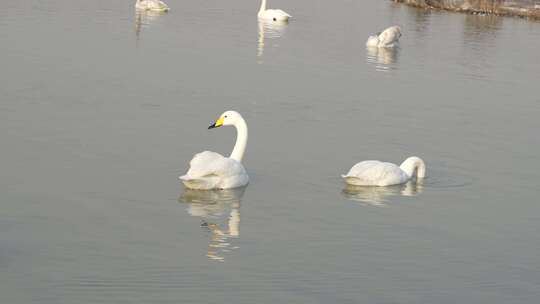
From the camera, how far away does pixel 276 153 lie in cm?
1381

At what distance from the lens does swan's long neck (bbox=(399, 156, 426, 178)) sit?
13.0 meters

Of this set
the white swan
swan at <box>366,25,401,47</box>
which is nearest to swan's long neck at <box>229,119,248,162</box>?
the white swan

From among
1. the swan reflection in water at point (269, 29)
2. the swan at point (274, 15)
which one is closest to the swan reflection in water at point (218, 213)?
the swan reflection in water at point (269, 29)

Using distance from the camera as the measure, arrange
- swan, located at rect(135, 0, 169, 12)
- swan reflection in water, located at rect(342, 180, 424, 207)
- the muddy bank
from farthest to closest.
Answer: the muddy bank < swan, located at rect(135, 0, 169, 12) < swan reflection in water, located at rect(342, 180, 424, 207)

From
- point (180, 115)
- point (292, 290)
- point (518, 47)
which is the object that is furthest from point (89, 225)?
point (518, 47)

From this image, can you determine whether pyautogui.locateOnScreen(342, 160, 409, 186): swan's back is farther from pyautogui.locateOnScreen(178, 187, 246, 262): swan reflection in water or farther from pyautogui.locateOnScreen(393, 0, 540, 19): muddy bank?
pyautogui.locateOnScreen(393, 0, 540, 19): muddy bank

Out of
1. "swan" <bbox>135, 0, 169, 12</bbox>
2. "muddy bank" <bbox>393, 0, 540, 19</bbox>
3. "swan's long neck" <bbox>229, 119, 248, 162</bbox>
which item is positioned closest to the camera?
"swan's long neck" <bbox>229, 119, 248, 162</bbox>

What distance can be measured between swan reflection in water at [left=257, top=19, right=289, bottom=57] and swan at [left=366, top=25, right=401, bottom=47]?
7.57ft

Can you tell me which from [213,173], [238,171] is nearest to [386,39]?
[238,171]

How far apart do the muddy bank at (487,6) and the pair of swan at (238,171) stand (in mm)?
24806

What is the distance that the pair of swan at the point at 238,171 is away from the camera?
11.7 metres

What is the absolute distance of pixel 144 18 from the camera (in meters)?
27.8

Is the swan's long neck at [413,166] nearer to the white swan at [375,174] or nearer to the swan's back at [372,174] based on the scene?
the white swan at [375,174]

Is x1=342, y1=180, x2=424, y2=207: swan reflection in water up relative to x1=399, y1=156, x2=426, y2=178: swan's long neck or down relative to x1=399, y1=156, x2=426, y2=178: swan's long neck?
down
